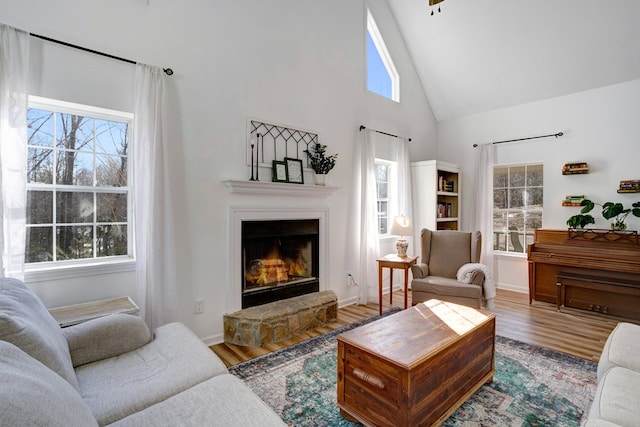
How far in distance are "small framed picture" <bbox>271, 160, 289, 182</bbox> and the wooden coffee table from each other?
1.78 metres

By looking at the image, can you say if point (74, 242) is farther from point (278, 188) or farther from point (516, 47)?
point (516, 47)

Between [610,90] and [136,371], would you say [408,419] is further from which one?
[610,90]

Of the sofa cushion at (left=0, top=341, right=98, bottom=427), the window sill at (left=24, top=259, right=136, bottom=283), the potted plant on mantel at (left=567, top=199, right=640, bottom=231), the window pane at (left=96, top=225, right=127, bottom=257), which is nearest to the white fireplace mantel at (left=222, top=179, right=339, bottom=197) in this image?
the window pane at (left=96, top=225, right=127, bottom=257)

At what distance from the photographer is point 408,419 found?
5.26ft

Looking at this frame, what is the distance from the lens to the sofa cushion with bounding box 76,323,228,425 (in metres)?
1.33

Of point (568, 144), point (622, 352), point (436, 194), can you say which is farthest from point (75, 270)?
point (568, 144)

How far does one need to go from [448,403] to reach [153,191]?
8.10ft

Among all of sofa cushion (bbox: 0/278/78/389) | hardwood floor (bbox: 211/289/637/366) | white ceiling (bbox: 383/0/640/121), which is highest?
white ceiling (bbox: 383/0/640/121)

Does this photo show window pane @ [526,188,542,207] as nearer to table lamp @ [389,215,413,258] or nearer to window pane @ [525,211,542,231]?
window pane @ [525,211,542,231]

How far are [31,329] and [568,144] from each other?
5551mm

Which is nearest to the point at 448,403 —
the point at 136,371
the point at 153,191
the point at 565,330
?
the point at 136,371

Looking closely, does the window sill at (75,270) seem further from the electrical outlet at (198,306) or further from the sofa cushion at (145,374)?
the sofa cushion at (145,374)

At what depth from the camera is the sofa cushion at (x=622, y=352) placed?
65.4 inches

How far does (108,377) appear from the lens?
5.07ft
